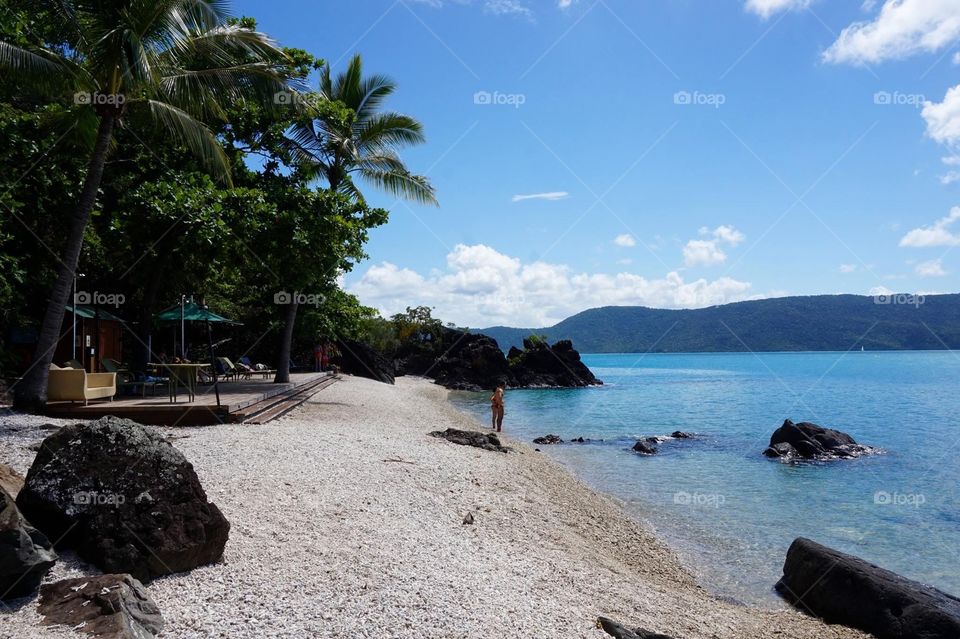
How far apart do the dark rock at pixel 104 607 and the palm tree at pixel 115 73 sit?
8.93 m

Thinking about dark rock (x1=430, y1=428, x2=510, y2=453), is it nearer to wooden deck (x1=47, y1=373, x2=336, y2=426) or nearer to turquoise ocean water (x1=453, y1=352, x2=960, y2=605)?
turquoise ocean water (x1=453, y1=352, x2=960, y2=605)

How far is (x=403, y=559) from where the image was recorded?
6102mm

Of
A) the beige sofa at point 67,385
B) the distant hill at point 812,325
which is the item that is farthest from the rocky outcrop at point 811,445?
the distant hill at point 812,325

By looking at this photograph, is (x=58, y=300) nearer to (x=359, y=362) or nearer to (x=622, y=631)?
(x=622, y=631)

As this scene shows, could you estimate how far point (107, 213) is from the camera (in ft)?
56.7

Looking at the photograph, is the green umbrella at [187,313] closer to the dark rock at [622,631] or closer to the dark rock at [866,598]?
the dark rock at [622,631]

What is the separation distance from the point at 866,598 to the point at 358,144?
1998 centimetres

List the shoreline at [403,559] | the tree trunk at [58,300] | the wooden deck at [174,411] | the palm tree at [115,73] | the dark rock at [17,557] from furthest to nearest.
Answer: the wooden deck at [174,411] → the tree trunk at [58,300] → the palm tree at [115,73] → the shoreline at [403,559] → the dark rock at [17,557]

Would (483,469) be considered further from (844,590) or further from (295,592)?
(295,592)

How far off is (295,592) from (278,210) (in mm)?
15520

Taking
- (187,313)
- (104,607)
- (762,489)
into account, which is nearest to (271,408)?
(187,313)

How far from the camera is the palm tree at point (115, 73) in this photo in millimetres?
11680

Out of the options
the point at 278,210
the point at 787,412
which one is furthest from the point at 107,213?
the point at 787,412

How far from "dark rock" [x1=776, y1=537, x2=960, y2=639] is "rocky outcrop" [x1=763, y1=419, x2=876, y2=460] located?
14426mm
